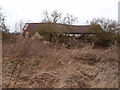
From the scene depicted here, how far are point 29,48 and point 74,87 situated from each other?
11.8 ft

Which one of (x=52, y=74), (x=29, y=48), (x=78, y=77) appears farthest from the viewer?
(x=29, y=48)

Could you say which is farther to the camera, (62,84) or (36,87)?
(36,87)

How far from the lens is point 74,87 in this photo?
9.43 ft

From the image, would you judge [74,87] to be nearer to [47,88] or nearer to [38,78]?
[47,88]

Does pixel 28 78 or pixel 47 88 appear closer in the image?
pixel 47 88

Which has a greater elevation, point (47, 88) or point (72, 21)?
point (72, 21)

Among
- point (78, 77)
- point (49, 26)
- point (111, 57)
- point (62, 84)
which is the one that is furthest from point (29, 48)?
point (49, 26)

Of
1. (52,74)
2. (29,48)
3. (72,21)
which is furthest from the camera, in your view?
(72,21)

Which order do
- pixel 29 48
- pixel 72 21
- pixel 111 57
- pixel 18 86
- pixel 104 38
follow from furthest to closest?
pixel 72 21 → pixel 104 38 → pixel 29 48 → pixel 111 57 → pixel 18 86

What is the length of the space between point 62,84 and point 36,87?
490 mm

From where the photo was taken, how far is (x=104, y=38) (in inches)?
739

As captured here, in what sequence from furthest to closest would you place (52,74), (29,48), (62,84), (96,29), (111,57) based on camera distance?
(96,29) < (29,48) < (111,57) < (52,74) < (62,84)

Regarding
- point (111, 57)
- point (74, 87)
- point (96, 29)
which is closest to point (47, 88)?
point (74, 87)

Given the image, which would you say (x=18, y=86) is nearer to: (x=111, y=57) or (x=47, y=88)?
(x=47, y=88)
